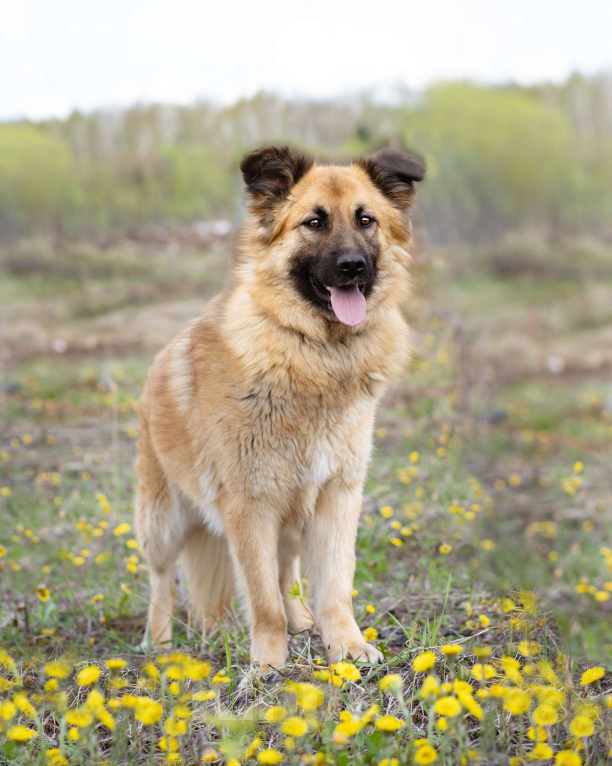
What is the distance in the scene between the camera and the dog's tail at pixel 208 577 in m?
3.41

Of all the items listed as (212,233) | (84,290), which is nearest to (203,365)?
(84,290)

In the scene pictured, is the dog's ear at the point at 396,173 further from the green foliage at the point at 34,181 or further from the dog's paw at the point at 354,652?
the green foliage at the point at 34,181

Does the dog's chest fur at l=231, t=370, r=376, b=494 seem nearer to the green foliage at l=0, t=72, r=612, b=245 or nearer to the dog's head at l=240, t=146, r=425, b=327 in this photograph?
the dog's head at l=240, t=146, r=425, b=327

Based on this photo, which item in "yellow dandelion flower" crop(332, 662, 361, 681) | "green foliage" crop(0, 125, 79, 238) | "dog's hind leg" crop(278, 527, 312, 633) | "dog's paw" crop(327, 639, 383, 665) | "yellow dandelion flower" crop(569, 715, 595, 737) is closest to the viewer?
"yellow dandelion flower" crop(569, 715, 595, 737)

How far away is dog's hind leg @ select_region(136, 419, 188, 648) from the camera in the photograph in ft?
11.2

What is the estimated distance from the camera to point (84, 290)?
12656mm

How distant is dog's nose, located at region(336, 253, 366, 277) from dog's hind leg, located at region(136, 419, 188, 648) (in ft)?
4.52

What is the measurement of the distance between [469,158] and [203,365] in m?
14.1

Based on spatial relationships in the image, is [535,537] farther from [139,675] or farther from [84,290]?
[84,290]

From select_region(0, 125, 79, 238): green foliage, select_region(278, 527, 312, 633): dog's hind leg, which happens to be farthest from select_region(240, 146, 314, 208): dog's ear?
select_region(0, 125, 79, 238): green foliage

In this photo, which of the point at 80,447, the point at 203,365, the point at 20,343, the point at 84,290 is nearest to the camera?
the point at 203,365

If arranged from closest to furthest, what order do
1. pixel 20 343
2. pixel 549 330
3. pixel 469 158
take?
pixel 20 343 → pixel 549 330 → pixel 469 158

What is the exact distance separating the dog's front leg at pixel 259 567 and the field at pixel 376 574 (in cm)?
13

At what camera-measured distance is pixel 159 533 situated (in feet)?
11.3
